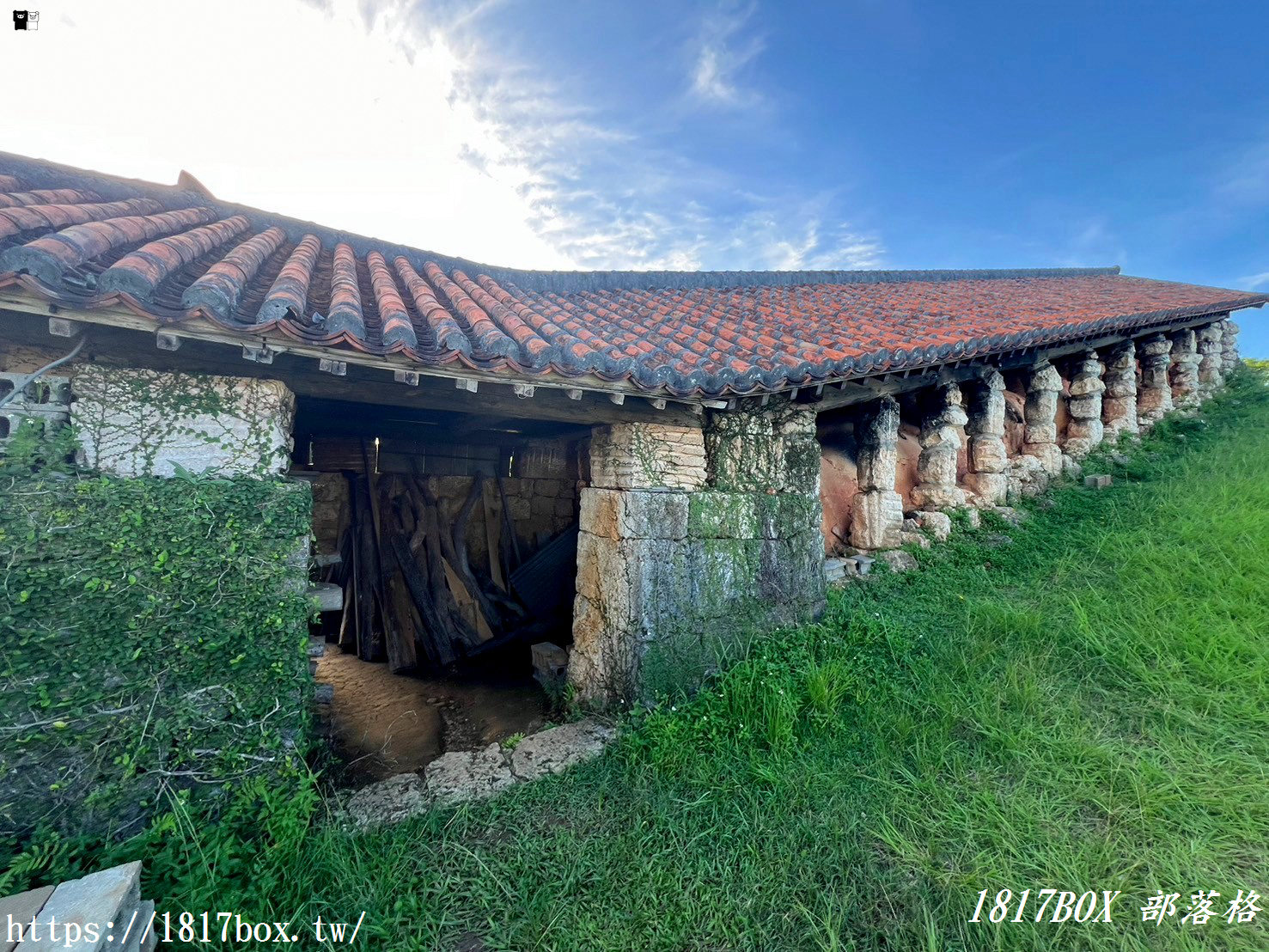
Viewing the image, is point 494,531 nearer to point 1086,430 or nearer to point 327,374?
point 327,374

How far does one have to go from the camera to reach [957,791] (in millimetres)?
2543

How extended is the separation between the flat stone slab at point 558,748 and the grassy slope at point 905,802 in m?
0.15

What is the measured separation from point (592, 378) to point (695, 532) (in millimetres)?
1403

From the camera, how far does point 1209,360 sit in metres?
8.91

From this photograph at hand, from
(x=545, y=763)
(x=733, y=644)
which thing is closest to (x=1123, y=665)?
(x=733, y=644)

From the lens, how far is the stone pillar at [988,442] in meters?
5.86

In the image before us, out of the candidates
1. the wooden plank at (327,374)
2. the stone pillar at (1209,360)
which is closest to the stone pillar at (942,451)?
the wooden plank at (327,374)

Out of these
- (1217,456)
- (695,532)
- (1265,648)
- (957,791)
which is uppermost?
(1217,456)

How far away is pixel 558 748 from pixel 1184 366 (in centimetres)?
1115

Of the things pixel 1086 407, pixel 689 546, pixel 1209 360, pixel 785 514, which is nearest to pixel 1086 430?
pixel 1086 407

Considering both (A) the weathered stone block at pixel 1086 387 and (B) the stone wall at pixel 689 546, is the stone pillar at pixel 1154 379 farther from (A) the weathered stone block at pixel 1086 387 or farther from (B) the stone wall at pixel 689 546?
(B) the stone wall at pixel 689 546

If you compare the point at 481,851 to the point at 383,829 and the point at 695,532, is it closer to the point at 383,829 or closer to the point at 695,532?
the point at 383,829

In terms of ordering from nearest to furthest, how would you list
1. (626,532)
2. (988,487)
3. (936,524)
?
(626,532) < (936,524) < (988,487)

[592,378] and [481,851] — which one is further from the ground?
[592,378]
